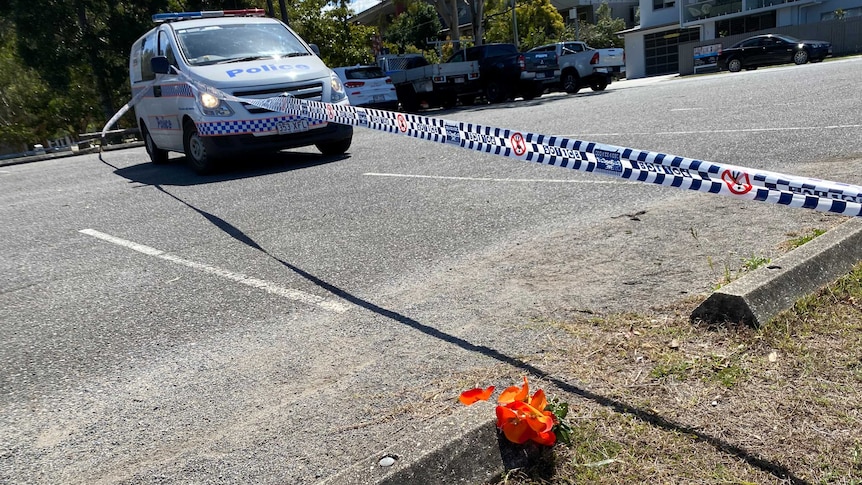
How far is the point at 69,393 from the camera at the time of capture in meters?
3.20

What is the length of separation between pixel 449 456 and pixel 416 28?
61073 millimetres

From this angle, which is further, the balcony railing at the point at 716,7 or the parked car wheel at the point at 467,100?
the balcony railing at the point at 716,7

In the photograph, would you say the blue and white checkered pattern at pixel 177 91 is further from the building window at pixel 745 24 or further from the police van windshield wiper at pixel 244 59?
the building window at pixel 745 24

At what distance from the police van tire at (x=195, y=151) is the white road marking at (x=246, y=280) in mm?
3230

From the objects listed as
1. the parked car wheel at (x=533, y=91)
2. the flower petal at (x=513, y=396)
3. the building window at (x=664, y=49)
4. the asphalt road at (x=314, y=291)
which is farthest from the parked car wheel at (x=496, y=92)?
the building window at (x=664, y=49)

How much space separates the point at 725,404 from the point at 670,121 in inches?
349

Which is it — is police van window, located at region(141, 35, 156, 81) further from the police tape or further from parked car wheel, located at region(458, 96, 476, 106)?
parked car wheel, located at region(458, 96, 476, 106)

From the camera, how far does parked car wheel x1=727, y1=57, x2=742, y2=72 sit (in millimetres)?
31219

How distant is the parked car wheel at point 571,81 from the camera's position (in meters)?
24.3

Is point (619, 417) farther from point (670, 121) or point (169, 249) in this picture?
point (670, 121)

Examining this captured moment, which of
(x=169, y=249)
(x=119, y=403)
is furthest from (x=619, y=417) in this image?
(x=169, y=249)

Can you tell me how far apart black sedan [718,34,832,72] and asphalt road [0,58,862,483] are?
2402 cm

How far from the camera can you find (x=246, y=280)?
4.63m

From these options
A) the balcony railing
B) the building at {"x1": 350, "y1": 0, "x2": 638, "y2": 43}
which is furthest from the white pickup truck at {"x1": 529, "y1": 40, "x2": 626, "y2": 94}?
the building at {"x1": 350, "y1": 0, "x2": 638, "y2": 43}
